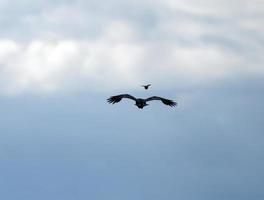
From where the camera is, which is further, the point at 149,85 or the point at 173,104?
the point at 173,104

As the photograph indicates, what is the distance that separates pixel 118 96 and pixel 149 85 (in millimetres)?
12535

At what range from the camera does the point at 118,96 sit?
145875mm

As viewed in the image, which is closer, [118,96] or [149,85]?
[149,85]

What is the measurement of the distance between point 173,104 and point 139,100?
905 cm

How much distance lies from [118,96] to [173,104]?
10963mm

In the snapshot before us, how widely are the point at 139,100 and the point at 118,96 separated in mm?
4321

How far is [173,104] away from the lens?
150 meters

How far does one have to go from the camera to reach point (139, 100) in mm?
143750

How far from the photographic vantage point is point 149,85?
442 ft

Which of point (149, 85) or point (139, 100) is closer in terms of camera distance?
point (149, 85)
